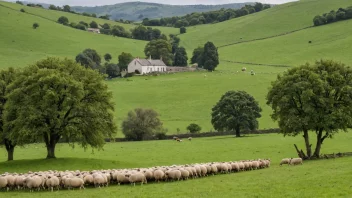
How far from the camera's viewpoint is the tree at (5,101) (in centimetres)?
4800

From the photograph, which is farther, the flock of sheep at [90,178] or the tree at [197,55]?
the tree at [197,55]

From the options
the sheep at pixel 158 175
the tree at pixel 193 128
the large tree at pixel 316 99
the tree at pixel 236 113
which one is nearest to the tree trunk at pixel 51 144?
the sheep at pixel 158 175

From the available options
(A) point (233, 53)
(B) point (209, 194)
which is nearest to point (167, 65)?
(A) point (233, 53)

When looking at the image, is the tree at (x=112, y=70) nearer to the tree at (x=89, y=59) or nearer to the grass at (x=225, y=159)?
the tree at (x=89, y=59)

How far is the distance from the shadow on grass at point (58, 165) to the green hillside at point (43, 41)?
333 ft

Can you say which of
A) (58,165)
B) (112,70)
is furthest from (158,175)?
(112,70)

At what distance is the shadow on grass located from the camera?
142 feet

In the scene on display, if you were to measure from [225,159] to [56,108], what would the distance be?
57.5 feet

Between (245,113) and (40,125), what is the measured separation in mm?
40365

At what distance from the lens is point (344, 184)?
25.7 meters

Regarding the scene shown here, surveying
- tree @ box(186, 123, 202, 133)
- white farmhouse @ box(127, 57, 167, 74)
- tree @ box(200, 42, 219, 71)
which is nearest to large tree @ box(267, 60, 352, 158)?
tree @ box(186, 123, 202, 133)

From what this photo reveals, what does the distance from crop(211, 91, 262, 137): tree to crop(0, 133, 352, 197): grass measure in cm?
993

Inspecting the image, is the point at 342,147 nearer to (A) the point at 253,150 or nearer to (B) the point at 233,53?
(A) the point at 253,150

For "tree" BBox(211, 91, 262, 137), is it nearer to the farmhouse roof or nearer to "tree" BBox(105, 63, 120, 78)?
"tree" BBox(105, 63, 120, 78)
